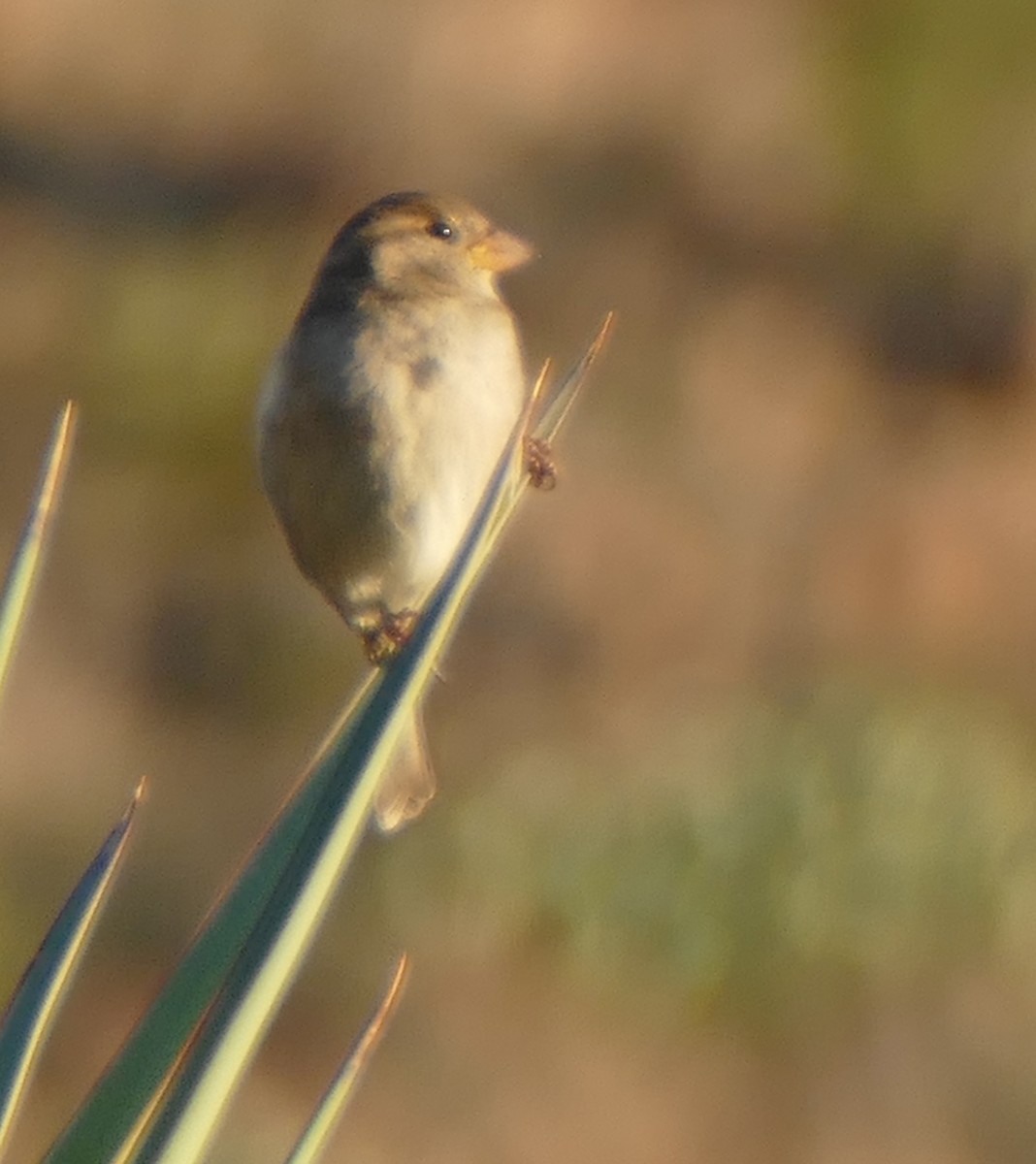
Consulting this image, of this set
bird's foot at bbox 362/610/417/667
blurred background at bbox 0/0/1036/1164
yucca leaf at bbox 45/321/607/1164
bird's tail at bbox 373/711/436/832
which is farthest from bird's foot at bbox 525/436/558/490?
blurred background at bbox 0/0/1036/1164

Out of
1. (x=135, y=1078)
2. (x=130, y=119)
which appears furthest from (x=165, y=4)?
(x=135, y=1078)

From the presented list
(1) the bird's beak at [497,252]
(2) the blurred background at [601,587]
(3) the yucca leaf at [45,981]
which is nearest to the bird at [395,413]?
(1) the bird's beak at [497,252]

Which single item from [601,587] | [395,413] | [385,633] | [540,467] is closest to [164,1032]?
[540,467]

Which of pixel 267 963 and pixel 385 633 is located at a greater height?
pixel 267 963

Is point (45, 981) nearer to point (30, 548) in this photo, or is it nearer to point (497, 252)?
point (30, 548)

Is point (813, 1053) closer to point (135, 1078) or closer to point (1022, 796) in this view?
point (1022, 796)

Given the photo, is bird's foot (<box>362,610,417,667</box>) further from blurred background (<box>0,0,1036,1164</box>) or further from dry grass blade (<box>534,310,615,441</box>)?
blurred background (<box>0,0,1036,1164</box>)
